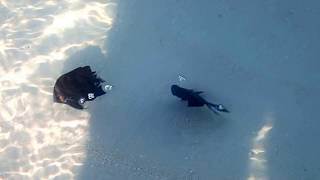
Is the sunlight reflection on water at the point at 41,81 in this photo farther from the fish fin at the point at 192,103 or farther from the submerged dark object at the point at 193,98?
the fish fin at the point at 192,103

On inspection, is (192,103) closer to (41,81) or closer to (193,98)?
(193,98)

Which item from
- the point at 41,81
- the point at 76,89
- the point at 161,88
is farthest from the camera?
the point at 41,81

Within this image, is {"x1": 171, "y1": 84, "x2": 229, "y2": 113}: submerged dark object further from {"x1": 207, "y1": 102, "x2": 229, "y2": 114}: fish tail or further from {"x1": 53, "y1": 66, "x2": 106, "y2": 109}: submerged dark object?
{"x1": 53, "y1": 66, "x2": 106, "y2": 109}: submerged dark object

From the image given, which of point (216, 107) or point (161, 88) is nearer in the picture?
point (216, 107)

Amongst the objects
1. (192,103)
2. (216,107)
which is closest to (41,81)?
(192,103)

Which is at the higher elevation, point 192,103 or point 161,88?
point 161,88

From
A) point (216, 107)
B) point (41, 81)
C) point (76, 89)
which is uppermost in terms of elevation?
point (41, 81)

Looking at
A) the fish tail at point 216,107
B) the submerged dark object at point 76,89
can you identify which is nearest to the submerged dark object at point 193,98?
the fish tail at point 216,107

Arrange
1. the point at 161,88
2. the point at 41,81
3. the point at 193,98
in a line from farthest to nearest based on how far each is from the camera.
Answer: the point at 41,81
the point at 161,88
the point at 193,98
